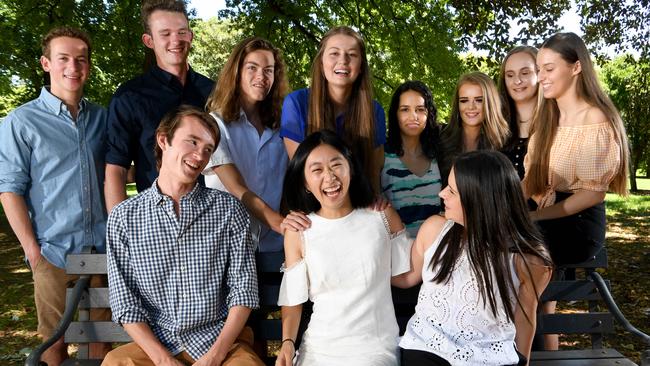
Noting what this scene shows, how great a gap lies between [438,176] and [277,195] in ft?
3.59

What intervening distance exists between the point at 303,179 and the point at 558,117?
5.29ft

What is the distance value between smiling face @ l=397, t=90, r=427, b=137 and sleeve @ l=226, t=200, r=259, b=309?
4.60 ft

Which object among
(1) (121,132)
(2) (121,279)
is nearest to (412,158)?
(1) (121,132)

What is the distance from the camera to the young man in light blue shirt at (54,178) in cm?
394

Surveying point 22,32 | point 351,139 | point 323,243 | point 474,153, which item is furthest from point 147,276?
point 22,32

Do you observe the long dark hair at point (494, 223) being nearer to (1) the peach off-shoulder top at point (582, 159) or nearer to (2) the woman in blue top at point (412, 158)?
(1) the peach off-shoulder top at point (582, 159)

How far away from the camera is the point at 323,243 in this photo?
3.38 metres

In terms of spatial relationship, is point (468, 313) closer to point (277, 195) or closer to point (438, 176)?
point (438, 176)

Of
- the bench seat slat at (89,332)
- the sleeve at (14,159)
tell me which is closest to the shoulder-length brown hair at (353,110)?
the bench seat slat at (89,332)

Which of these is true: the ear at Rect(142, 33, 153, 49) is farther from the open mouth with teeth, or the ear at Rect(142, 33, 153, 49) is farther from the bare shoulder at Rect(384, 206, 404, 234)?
the bare shoulder at Rect(384, 206, 404, 234)

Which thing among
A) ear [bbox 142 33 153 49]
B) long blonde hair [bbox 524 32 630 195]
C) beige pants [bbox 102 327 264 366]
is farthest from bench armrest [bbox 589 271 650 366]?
ear [bbox 142 33 153 49]

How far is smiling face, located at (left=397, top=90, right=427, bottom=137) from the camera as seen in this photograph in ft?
13.7

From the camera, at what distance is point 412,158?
4.23 metres

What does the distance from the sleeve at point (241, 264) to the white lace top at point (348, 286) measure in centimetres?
20
